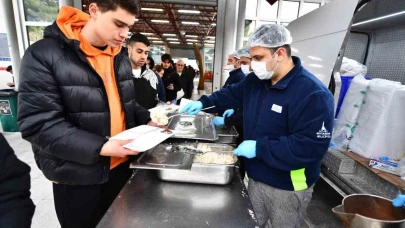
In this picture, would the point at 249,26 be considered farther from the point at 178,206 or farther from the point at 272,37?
the point at 178,206

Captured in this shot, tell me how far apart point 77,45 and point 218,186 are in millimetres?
996

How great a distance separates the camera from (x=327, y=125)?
1.08m

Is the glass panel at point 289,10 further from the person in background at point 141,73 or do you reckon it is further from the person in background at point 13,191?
the person in background at point 13,191

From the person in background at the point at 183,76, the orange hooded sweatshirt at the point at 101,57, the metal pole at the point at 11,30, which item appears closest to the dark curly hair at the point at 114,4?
the orange hooded sweatshirt at the point at 101,57

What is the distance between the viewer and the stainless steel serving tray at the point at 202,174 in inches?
43.8

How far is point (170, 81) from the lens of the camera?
14.9 feet

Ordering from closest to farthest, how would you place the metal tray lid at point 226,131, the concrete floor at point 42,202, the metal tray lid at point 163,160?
the metal tray lid at point 163,160 < the metal tray lid at point 226,131 < the concrete floor at point 42,202

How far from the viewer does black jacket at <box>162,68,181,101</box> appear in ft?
14.9

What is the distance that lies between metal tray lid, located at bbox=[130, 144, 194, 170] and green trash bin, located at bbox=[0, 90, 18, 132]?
14.2 feet

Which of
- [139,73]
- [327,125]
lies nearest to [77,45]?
[327,125]

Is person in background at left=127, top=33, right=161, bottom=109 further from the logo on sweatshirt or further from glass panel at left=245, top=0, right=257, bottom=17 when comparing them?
glass panel at left=245, top=0, right=257, bottom=17

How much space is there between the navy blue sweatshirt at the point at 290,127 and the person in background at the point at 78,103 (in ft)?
2.34

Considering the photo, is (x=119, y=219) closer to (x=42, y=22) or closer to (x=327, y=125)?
(x=327, y=125)

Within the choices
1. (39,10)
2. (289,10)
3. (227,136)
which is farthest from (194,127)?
(39,10)
